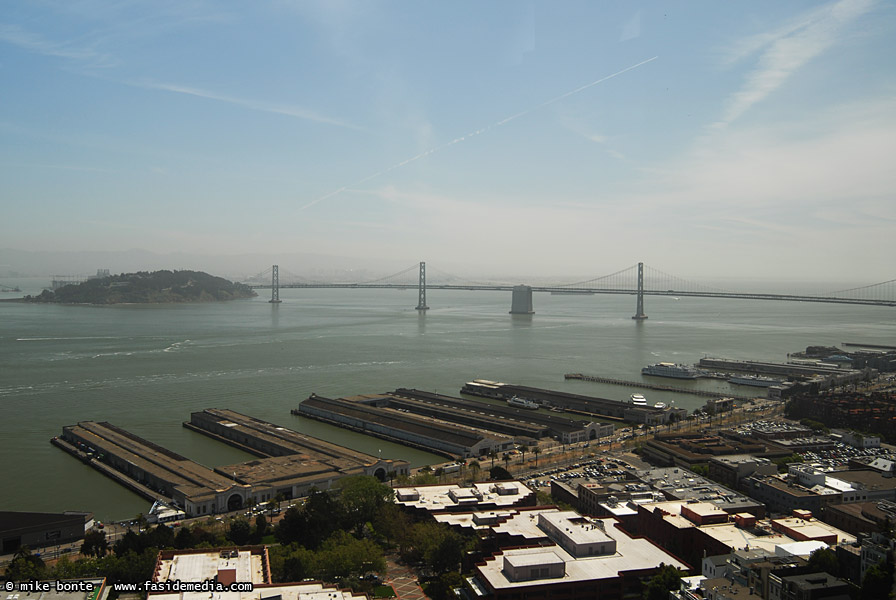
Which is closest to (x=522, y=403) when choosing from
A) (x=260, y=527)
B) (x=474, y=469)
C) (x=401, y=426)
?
(x=401, y=426)

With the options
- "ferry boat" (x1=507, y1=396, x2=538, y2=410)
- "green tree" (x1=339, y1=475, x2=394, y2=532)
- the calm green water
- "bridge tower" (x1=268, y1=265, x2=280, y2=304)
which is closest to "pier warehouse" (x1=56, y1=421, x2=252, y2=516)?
the calm green water

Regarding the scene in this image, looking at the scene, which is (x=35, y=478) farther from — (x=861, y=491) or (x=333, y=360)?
(x=333, y=360)

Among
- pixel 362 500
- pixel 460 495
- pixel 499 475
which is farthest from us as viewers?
pixel 499 475

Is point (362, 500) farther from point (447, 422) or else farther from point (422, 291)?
point (422, 291)

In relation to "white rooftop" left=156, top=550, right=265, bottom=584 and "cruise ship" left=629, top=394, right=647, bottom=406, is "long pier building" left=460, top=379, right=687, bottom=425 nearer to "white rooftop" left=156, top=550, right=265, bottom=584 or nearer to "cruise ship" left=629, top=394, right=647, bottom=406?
"cruise ship" left=629, top=394, right=647, bottom=406

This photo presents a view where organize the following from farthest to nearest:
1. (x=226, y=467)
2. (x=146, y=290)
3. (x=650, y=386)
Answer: (x=146, y=290) → (x=650, y=386) → (x=226, y=467)

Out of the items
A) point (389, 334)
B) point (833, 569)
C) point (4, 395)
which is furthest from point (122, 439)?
point (389, 334)
